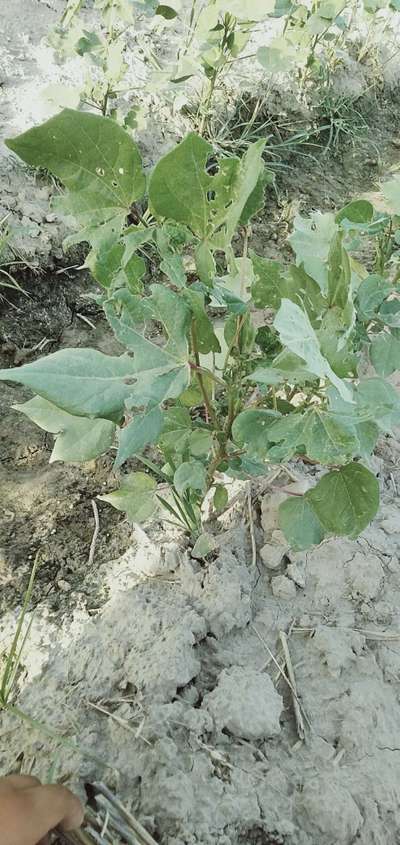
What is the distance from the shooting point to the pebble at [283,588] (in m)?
1.37

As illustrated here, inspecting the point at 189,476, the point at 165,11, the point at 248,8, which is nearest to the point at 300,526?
the point at 189,476

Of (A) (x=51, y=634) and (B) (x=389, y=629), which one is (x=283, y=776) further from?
(A) (x=51, y=634)

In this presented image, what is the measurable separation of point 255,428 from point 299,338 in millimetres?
A: 421

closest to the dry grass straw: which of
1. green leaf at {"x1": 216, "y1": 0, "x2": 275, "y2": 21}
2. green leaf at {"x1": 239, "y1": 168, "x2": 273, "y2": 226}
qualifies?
green leaf at {"x1": 239, "y1": 168, "x2": 273, "y2": 226}

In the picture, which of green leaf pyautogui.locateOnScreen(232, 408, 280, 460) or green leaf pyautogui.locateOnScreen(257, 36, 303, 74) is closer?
green leaf pyautogui.locateOnScreen(232, 408, 280, 460)

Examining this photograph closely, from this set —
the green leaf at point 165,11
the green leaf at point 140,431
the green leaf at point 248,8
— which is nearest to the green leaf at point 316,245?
the green leaf at point 140,431

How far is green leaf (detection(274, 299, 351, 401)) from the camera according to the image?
63cm

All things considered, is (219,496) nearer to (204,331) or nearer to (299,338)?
(204,331)

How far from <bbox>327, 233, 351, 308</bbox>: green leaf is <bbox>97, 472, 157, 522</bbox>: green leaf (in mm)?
583

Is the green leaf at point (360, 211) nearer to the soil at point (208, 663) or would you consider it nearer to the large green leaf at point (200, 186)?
the large green leaf at point (200, 186)

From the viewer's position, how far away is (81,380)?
74 centimetres

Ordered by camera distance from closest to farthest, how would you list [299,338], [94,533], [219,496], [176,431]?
[299,338] < [176,431] < [219,496] < [94,533]

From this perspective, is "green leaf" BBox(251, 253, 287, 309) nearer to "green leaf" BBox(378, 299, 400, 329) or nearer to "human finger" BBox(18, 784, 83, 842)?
"green leaf" BBox(378, 299, 400, 329)

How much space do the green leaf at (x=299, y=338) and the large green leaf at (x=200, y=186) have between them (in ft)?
0.70
